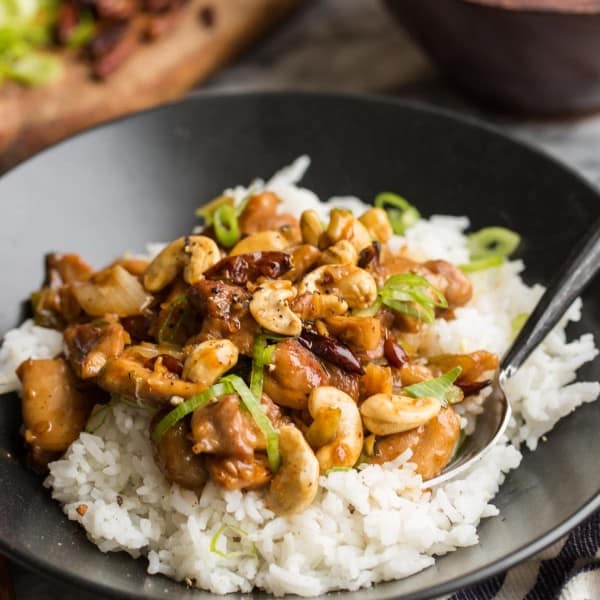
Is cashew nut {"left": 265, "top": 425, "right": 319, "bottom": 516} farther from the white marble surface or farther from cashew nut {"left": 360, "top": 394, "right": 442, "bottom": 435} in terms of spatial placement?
the white marble surface

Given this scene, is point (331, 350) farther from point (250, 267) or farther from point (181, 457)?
point (181, 457)

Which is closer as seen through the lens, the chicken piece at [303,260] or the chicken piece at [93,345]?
the chicken piece at [93,345]

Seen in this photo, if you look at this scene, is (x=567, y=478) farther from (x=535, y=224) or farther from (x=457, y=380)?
(x=535, y=224)

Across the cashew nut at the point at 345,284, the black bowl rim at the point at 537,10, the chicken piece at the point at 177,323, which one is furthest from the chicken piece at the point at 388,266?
the black bowl rim at the point at 537,10

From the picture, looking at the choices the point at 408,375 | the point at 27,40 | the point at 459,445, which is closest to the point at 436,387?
the point at 408,375

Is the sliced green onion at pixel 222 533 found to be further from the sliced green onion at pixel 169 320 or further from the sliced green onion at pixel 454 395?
the sliced green onion at pixel 454 395

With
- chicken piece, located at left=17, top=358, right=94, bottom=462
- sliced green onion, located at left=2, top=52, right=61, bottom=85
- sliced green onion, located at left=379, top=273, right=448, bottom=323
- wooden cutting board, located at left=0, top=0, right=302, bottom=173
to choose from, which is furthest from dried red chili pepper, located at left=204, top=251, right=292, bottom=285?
sliced green onion, located at left=2, top=52, right=61, bottom=85

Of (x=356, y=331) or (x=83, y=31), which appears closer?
(x=356, y=331)
